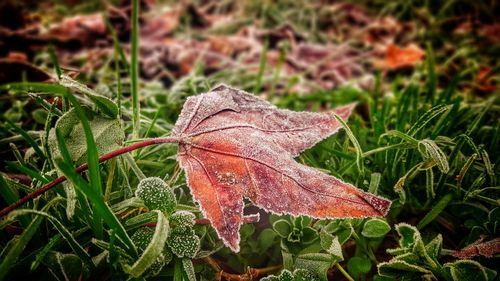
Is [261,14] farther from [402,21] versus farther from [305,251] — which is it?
[305,251]

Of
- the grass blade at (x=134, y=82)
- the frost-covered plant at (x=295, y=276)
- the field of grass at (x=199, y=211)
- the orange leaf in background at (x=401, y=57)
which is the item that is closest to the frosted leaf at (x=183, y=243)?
the field of grass at (x=199, y=211)

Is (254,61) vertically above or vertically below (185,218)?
below

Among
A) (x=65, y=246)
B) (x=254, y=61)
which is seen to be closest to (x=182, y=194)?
(x=65, y=246)

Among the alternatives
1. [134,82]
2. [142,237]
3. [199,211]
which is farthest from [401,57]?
[142,237]

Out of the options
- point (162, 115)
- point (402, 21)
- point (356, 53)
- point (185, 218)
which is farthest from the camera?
point (402, 21)

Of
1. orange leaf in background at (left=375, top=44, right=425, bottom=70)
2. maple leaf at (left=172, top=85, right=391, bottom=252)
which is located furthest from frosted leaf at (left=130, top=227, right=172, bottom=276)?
orange leaf in background at (left=375, top=44, right=425, bottom=70)

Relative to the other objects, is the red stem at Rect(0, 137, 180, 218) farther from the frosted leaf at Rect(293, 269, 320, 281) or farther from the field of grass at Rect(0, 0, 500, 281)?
the frosted leaf at Rect(293, 269, 320, 281)

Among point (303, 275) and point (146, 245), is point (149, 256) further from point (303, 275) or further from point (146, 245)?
point (303, 275)

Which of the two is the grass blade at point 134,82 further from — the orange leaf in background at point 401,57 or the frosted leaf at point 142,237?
the orange leaf in background at point 401,57
